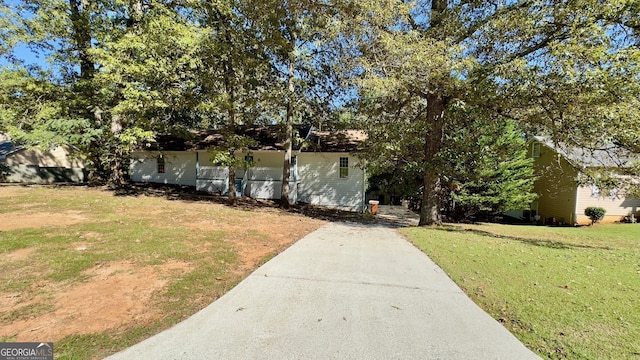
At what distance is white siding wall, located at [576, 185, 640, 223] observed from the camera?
18.2m

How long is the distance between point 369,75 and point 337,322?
8637 mm

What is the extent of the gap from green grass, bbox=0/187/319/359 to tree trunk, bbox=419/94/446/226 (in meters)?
7.56

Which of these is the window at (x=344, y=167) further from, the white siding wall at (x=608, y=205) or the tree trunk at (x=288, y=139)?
the white siding wall at (x=608, y=205)

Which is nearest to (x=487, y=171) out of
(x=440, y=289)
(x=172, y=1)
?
(x=440, y=289)

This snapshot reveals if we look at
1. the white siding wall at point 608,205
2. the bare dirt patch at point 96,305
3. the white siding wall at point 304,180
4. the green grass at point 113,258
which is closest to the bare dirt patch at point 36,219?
the green grass at point 113,258

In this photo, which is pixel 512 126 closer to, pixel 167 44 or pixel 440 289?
pixel 440 289

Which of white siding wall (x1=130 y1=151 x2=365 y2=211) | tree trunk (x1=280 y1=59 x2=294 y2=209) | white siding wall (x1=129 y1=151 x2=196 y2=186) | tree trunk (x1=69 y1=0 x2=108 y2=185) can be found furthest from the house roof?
tree trunk (x1=69 y1=0 x2=108 y2=185)

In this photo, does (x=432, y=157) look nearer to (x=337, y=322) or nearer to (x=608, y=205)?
(x=337, y=322)

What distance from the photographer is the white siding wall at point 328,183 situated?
18.7 meters

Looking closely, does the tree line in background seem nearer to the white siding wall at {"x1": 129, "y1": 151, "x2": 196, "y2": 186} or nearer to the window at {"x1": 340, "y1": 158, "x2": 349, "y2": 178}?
the window at {"x1": 340, "y1": 158, "x2": 349, "y2": 178}

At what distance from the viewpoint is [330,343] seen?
3.26 meters

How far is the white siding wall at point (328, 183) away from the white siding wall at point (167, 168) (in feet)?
26.2

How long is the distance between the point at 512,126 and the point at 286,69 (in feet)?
39.6

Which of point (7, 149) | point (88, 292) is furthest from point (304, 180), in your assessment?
point (7, 149)
